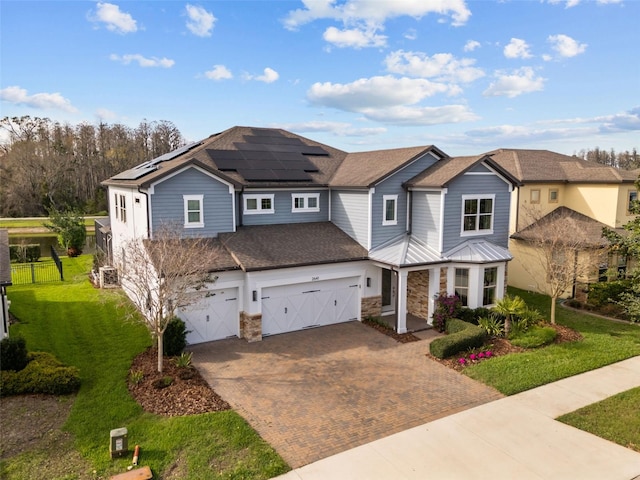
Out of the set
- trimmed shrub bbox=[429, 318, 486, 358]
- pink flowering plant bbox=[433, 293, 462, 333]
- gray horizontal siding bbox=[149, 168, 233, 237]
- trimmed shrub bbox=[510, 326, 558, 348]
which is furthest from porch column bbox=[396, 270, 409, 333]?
gray horizontal siding bbox=[149, 168, 233, 237]

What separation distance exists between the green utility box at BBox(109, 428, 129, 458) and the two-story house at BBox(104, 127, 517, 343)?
21.1ft

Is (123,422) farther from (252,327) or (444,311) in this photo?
(444,311)

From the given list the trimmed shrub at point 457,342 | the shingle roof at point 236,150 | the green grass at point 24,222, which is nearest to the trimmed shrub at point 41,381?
the shingle roof at point 236,150

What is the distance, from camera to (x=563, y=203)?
26266mm

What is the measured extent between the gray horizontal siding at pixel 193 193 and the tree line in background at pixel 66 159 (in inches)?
1795

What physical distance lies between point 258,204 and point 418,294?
8092 millimetres

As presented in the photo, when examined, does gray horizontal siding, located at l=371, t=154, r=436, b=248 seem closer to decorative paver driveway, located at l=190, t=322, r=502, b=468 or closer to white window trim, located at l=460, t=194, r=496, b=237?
white window trim, located at l=460, t=194, r=496, b=237

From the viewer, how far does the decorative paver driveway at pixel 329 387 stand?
10.6m

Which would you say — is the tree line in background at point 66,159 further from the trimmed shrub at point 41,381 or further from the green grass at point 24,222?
the trimmed shrub at point 41,381

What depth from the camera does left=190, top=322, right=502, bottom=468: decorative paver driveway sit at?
10617 mm

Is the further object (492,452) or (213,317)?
(213,317)

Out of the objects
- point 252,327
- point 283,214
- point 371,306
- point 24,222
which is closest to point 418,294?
point 371,306

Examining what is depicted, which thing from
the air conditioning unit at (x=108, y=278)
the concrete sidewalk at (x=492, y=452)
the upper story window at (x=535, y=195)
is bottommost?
the concrete sidewalk at (x=492, y=452)

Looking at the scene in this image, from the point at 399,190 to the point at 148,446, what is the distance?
13880 mm
